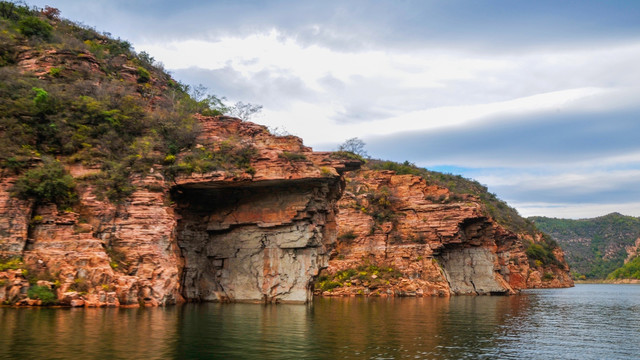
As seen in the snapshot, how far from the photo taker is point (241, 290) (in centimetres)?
4022

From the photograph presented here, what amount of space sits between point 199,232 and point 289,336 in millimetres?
22028

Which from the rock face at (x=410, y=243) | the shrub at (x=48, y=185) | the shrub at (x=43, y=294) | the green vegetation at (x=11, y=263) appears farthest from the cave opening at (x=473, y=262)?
the green vegetation at (x=11, y=263)

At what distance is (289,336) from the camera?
20203mm

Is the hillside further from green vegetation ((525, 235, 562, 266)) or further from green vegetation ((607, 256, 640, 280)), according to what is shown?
green vegetation ((607, 256, 640, 280))

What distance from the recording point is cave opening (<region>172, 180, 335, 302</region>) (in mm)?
39625

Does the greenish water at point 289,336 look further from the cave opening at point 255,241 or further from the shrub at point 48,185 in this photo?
the cave opening at point 255,241

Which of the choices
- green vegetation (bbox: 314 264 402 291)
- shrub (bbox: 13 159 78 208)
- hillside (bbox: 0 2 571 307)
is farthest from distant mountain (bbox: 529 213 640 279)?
shrub (bbox: 13 159 78 208)

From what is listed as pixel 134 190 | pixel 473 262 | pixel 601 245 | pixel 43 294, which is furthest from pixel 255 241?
pixel 601 245

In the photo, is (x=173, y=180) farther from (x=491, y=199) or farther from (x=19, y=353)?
(x=491, y=199)

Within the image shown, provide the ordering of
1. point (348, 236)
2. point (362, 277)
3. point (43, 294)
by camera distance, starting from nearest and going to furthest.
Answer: point (43, 294)
point (362, 277)
point (348, 236)

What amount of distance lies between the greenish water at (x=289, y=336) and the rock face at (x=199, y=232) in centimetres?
361

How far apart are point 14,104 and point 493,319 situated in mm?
34000

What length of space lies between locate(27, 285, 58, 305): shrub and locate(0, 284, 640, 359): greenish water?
6.04ft

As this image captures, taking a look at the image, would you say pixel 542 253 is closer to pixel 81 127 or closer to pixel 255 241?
pixel 255 241
